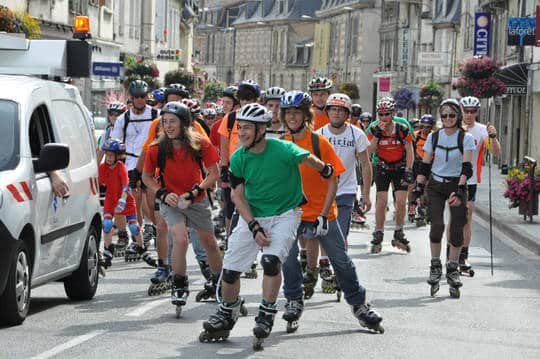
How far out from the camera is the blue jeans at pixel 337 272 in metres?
10.5

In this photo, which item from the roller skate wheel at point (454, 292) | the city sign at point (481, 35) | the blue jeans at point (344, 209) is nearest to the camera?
the blue jeans at point (344, 209)

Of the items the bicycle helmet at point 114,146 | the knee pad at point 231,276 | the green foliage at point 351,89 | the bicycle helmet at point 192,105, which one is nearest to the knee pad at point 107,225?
the bicycle helmet at point 114,146

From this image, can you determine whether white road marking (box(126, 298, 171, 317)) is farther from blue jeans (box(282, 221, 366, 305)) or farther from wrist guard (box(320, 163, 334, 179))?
wrist guard (box(320, 163, 334, 179))

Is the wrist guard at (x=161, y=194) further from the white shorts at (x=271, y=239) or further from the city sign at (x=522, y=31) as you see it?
the city sign at (x=522, y=31)

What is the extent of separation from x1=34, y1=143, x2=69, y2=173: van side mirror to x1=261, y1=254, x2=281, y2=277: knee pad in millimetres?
1717

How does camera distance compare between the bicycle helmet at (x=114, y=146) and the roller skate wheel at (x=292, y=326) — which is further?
the bicycle helmet at (x=114, y=146)

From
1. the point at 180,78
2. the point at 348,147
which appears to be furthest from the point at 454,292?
the point at 180,78

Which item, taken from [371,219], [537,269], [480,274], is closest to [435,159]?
[480,274]

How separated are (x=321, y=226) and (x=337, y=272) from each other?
616 mm

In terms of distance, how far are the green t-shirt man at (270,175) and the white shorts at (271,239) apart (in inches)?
2.1

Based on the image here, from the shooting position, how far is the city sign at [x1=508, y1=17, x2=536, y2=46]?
123 feet

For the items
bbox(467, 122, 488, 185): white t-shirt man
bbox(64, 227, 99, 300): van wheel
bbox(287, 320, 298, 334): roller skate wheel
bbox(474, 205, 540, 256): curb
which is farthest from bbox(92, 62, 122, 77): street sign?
bbox(287, 320, 298, 334): roller skate wheel

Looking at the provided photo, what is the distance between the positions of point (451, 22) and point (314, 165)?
77.1 metres

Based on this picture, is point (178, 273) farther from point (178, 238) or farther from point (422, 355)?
point (422, 355)
